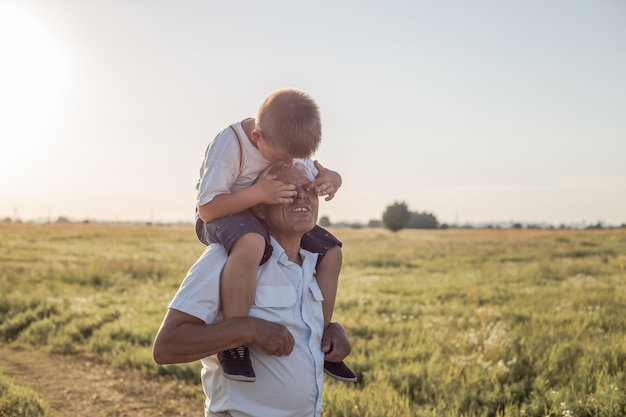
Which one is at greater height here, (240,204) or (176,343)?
(240,204)

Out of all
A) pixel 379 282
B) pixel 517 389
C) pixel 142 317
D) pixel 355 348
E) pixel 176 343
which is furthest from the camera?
pixel 379 282

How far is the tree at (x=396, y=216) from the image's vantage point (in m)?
102

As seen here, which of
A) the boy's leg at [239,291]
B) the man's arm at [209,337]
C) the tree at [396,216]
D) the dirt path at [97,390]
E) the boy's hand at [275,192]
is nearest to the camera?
the man's arm at [209,337]

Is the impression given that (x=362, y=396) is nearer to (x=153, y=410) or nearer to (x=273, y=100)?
(x=153, y=410)

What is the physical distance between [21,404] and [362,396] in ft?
10.8

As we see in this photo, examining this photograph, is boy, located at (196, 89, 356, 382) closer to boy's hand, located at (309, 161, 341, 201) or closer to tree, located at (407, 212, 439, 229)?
boy's hand, located at (309, 161, 341, 201)

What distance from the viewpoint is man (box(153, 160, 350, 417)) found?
2.58 meters

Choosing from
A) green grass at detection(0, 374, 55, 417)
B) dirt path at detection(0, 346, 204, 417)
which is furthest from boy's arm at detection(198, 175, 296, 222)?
dirt path at detection(0, 346, 204, 417)

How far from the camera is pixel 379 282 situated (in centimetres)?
1881

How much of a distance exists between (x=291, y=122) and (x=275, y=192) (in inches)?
12.2

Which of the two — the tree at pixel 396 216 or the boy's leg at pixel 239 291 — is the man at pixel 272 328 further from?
the tree at pixel 396 216

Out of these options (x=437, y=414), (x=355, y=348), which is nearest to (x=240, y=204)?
(x=437, y=414)

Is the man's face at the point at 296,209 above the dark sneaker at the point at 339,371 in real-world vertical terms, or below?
above

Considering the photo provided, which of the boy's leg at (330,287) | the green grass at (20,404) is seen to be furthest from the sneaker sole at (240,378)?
the green grass at (20,404)
